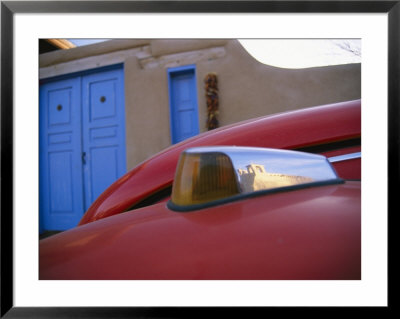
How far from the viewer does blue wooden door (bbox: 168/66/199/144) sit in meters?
1.43

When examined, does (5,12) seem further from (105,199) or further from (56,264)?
(56,264)

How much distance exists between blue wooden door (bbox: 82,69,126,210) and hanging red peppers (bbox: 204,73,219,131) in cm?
49

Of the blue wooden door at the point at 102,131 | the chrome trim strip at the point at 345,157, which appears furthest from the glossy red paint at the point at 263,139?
the blue wooden door at the point at 102,131

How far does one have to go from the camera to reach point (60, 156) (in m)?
0.98

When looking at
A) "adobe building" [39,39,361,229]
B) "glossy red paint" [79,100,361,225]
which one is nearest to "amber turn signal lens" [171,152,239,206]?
"glossy red paint" [79,100,361,225]

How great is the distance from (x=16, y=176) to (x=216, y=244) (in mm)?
634

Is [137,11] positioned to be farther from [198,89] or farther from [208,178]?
[198,89]

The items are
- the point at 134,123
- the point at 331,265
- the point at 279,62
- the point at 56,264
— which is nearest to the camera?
the point at 331,265

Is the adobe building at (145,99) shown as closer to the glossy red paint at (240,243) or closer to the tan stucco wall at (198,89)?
the tan stucco wall at (198,89)

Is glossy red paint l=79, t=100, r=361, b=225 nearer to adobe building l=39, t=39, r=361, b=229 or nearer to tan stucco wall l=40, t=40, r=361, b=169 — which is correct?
adobe building l=39, t=39, r=361, b=229

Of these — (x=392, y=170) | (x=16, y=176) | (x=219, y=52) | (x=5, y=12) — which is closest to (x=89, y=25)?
(x=5, y=12)

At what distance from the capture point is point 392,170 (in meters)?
0.66

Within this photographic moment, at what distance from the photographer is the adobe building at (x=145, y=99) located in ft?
3.65

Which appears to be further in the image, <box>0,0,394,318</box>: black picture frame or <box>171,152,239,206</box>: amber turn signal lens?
<box>0,0,394,318</box>: black picture frame
